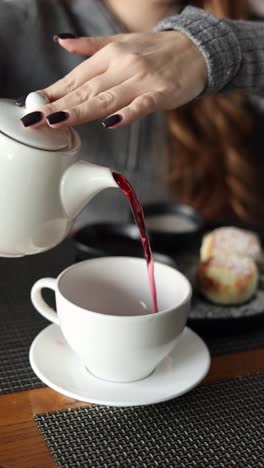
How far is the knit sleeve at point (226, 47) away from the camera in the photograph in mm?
894

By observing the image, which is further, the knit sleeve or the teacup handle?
the knit sleeve

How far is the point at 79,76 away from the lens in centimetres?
78

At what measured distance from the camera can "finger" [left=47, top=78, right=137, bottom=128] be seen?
684 millimetres

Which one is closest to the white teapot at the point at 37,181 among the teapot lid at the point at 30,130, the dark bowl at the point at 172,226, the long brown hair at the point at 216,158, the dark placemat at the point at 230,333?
the teapot lid at the point at 30,130

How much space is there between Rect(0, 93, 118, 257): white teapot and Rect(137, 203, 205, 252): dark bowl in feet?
1.27

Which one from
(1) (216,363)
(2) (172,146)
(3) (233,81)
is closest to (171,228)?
(3) (233,81)

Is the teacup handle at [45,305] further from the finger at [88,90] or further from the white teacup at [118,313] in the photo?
the finger at [88,90]

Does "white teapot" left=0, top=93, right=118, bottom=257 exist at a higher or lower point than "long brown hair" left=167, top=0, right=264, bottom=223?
higher

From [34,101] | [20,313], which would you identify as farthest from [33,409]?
[34,101]

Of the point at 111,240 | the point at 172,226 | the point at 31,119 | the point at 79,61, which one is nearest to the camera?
the point at 31,119

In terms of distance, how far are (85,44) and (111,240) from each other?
1.03 feet

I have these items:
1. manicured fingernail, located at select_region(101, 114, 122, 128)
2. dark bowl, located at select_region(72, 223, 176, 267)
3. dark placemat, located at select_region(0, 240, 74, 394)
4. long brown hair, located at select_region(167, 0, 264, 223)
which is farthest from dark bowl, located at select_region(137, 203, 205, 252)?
long brown hair, located at select_region(167, 0, 264, 223)

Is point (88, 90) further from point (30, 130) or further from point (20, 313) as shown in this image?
point (20, 313)

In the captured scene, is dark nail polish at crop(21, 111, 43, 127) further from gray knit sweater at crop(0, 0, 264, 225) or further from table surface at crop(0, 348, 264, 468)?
gray knit sweater at crop(0, 0, 264, 225)
